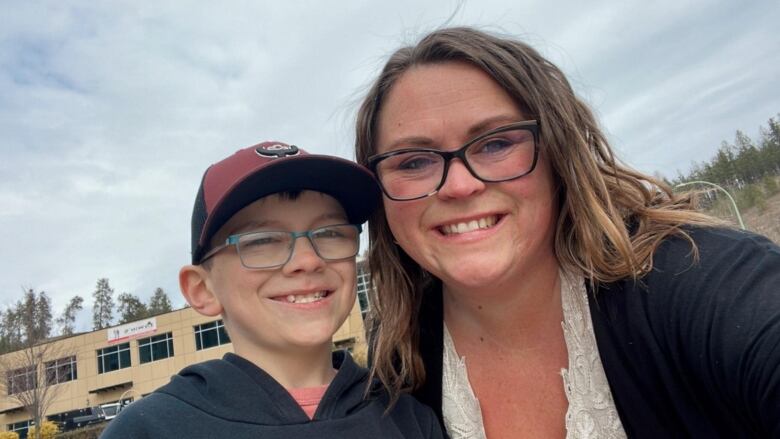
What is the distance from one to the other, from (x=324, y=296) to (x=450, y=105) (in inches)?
35.1

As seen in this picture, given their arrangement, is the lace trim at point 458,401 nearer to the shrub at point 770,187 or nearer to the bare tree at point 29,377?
the bare tree at point 29,377

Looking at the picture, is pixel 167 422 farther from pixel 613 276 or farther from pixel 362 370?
pixel 613 276

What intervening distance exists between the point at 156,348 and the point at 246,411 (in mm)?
41077

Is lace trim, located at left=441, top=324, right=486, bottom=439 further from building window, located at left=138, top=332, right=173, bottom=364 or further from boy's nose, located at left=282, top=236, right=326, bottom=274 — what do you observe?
building window, located at left=138, top=332, right=173, bottom=364

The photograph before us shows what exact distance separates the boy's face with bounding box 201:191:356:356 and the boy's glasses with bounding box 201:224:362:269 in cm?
2

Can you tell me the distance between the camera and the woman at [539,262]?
1596 mm

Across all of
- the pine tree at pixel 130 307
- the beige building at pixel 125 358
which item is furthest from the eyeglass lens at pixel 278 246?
the pine tree at pixel 130 307

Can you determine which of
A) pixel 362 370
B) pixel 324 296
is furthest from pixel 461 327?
pixel 324 296

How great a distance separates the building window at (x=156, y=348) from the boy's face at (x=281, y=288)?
3980 cm

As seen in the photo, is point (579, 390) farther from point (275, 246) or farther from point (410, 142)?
point (275, 246)

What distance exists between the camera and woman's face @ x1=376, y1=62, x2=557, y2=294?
1952 millimetres

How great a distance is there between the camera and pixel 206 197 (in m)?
1.99

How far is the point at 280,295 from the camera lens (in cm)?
192

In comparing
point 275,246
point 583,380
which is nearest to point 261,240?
point 275,246
